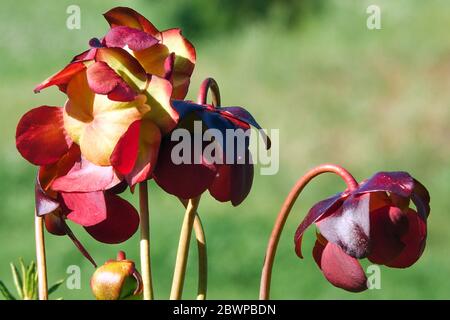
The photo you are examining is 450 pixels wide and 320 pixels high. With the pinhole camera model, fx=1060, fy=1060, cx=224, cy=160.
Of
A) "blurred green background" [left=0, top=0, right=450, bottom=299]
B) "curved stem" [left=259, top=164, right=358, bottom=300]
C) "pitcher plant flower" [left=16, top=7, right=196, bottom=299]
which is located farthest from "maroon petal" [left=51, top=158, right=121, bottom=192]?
"blurred green background" [left=0, top=0, right=450, bottom=299]

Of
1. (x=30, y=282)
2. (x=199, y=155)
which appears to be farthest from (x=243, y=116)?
(x=30, y=282)

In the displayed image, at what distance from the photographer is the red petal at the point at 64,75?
22.7 inches

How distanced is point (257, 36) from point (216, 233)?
1508 millimetres

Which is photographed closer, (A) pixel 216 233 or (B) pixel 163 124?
(B) pixel 163 124

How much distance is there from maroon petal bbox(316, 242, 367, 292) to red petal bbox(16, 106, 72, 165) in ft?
0.53

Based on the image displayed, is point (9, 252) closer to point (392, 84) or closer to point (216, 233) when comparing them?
point (216, 233)

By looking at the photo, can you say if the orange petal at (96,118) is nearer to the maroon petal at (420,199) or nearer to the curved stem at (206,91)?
the curved stem at (206,91)

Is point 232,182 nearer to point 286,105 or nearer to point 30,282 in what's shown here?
point 30,282

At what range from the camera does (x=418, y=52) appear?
13.3 feet

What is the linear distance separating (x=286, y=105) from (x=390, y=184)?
330 centimetres

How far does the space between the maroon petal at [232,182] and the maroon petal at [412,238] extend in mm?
91

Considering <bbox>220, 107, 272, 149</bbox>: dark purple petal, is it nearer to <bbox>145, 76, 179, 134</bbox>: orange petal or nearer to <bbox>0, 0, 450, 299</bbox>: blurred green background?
<bbox>145, 76, 179, 134</bbox>: orange petal

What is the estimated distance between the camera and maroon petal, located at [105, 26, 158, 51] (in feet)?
1.94

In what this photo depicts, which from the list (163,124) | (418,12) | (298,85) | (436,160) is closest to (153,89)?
(163,124)
